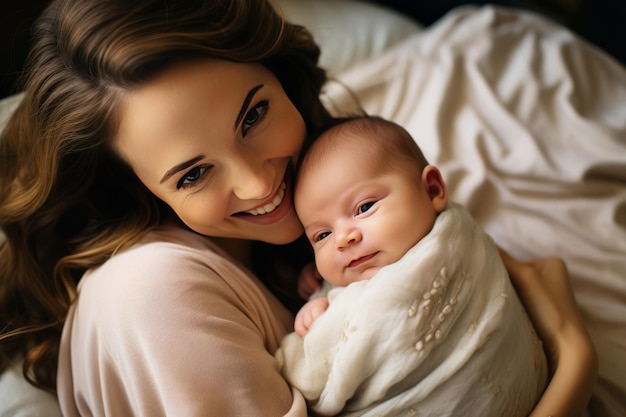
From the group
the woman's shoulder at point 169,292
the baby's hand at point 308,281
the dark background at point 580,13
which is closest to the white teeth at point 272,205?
the woman's shoulder at point 169,292

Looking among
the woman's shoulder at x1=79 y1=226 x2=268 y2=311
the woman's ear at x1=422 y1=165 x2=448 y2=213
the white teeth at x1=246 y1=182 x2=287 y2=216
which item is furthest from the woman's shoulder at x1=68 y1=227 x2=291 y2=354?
the woman's ear at x1=422 y1=165 x2=448 y2=213

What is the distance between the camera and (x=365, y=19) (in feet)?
6.98

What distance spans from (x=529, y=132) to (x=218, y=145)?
39.8 inches

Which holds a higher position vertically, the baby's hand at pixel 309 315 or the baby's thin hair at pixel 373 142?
the baby's thin hair at pixel 373 142

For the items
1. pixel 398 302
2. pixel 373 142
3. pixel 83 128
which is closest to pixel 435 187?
pixel 373 142

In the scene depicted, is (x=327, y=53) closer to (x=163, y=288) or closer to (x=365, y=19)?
(x=365, y=19)

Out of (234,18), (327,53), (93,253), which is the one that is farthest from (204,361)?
(327,53)

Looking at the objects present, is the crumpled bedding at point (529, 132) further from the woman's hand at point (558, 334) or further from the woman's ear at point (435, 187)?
the woman's ear at point (435, 187)

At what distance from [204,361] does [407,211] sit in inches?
15.2

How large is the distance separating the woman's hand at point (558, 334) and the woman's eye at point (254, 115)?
592 mm

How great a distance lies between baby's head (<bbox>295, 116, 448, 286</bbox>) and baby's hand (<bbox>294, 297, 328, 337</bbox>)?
45 millimetres

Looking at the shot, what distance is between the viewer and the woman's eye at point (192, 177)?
95 centimetres

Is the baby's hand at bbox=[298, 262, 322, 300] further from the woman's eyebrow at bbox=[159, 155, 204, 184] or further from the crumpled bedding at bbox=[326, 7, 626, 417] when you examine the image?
the crumpled bedding at bbox=[326, 7, 626, 417]

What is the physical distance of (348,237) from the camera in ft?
3.18
